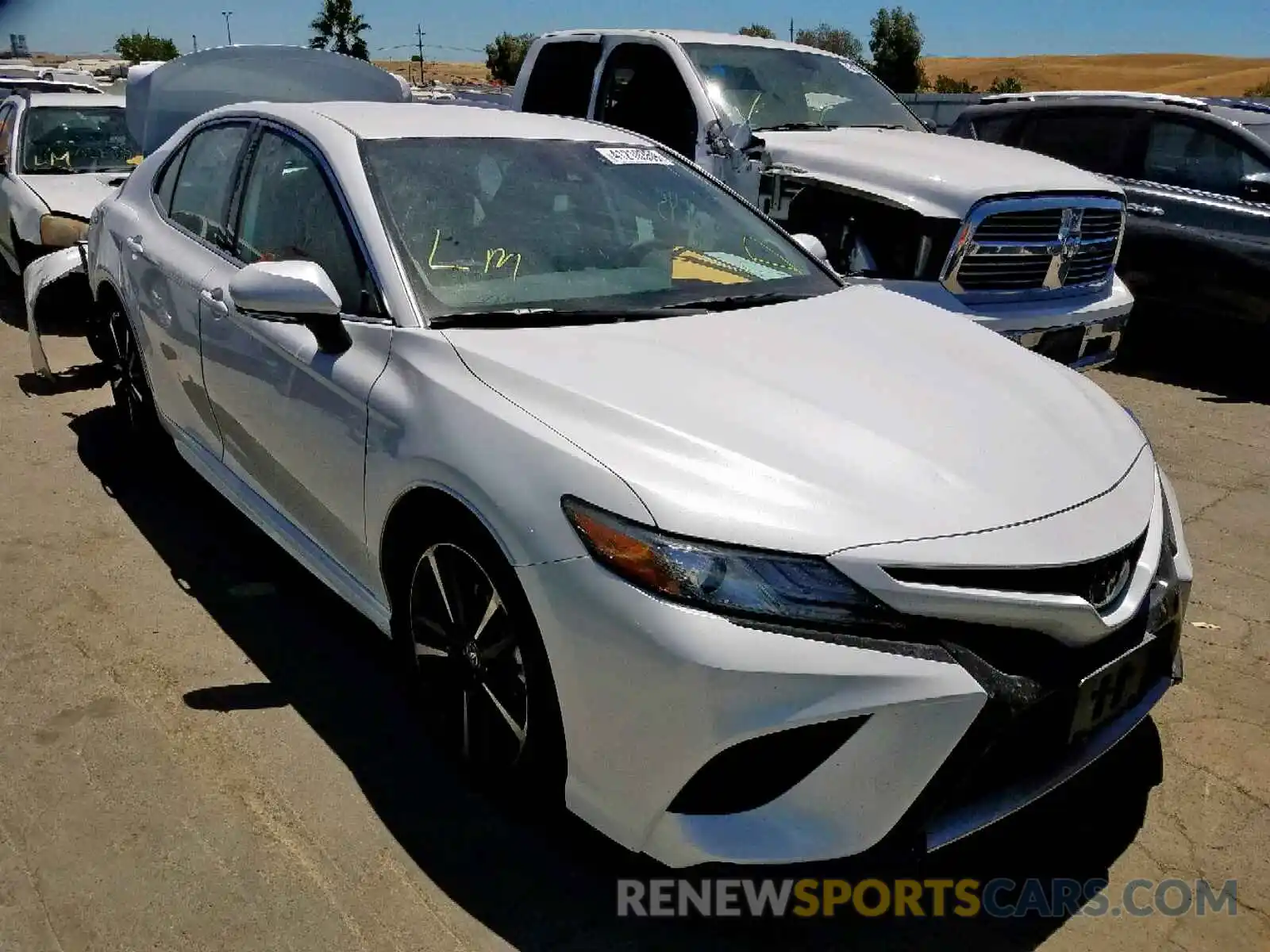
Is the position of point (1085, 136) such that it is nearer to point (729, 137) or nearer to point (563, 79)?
point (729, 137)

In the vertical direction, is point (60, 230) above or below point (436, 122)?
below

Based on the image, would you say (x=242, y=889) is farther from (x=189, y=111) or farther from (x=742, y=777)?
(x=189, y=111)

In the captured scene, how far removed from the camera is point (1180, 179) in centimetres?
736

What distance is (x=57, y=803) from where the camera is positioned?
8.66 feet

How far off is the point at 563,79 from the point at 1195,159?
4402mm

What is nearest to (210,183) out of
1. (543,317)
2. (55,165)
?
(543,317)

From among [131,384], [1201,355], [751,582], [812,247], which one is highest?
[812,247]

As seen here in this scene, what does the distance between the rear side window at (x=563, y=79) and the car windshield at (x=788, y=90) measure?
95 centimetres

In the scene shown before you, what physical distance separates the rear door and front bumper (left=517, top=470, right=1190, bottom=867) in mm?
5716

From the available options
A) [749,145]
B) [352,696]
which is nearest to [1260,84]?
[749,145]

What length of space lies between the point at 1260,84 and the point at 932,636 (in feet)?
244

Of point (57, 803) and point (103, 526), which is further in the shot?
point (103, 526)

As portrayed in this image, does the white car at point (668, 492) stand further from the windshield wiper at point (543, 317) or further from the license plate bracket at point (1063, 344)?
the license plate bracket at point (1063, 344)

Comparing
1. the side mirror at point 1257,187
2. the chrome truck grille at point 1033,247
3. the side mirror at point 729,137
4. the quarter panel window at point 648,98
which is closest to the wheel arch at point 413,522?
the chrome truck grille at point 1033,247
